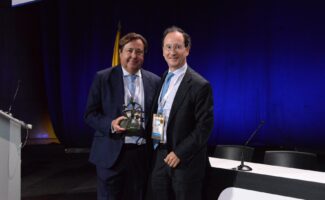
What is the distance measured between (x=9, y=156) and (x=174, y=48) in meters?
1.55

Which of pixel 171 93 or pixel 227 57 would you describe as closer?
pixel 171 93

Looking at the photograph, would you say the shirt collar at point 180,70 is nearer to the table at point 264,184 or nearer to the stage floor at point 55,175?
the table at point 264,184

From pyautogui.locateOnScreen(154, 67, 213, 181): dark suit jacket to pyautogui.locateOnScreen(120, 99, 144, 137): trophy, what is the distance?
194 mm

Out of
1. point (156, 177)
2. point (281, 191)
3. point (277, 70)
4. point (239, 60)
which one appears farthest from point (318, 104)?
point (156, 177)

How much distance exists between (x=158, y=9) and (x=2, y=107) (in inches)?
149

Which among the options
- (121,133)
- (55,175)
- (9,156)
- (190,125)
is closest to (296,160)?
(190,125)

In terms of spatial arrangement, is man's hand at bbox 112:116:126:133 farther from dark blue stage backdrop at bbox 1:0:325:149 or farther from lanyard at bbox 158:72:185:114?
dark blue stage backdrop at bbox 1:0:325:149

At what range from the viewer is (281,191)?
1.81 m

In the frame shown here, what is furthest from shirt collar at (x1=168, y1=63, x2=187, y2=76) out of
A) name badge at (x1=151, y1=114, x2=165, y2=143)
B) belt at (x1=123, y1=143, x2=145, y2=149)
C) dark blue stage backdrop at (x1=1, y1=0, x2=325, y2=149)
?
dark blue stage backdrop at (x1=1, y1=0, x2=325, y2=149)

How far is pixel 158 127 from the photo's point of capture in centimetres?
169

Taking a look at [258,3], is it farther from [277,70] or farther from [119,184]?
[119,184]

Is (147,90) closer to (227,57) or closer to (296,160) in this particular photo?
(296,160)

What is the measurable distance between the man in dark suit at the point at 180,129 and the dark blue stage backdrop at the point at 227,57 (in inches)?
201

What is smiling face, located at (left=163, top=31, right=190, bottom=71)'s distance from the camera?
5.50 ft
